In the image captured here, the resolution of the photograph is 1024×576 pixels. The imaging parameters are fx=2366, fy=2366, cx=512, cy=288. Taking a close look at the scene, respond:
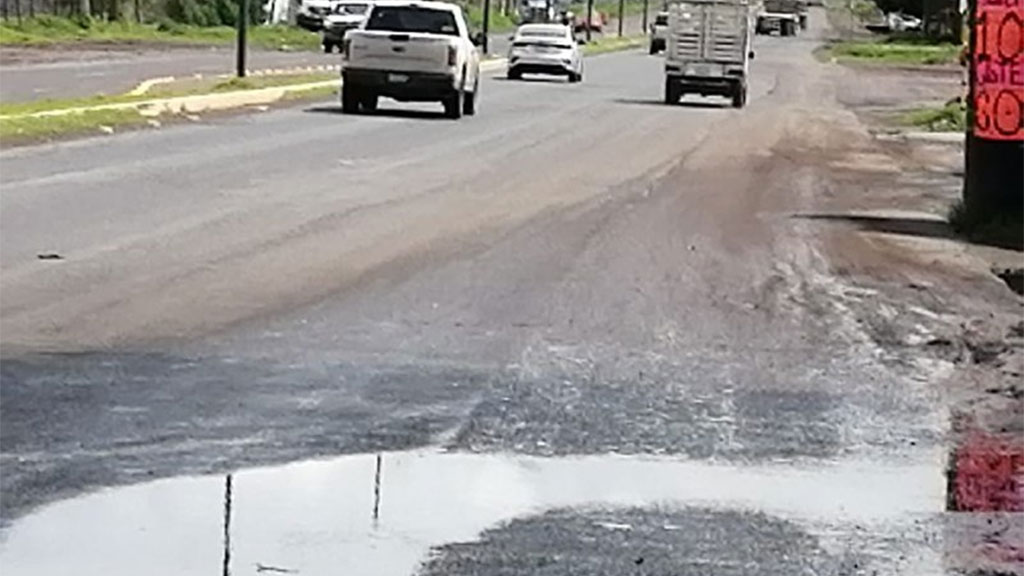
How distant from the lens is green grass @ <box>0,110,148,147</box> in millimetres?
28125

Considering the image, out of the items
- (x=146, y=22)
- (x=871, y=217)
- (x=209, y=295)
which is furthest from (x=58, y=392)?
(x=146, y=22)

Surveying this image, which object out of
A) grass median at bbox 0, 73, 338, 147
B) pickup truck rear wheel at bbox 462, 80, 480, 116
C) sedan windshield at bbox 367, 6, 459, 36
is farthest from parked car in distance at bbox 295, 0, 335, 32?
sedan windshield at bbox 367, 6, 459, 36

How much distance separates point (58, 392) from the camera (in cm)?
1113

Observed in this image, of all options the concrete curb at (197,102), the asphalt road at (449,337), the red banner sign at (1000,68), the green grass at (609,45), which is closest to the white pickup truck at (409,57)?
the concrete curb at (197,102)

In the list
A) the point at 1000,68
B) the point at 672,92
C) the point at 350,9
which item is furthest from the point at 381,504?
the point at 350,9

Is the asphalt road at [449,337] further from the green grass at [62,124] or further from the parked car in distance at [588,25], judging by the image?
the parked car in distance at [588,25]

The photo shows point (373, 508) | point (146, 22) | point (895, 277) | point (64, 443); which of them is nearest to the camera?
point (373, 508)

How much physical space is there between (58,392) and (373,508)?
2.79m

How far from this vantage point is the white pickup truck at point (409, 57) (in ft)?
128

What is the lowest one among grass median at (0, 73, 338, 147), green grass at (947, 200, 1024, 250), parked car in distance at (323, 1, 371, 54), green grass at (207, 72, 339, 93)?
parked car in distance at (323, 1, 371, 54)

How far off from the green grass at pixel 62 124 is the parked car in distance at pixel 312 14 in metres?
61.9

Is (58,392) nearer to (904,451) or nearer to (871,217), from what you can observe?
(904,451)

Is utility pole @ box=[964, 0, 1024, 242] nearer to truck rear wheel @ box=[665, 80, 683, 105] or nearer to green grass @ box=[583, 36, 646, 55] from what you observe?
truck rear wheel @ box=[665, 80, 683, 105]

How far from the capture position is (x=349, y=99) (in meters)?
40.0
